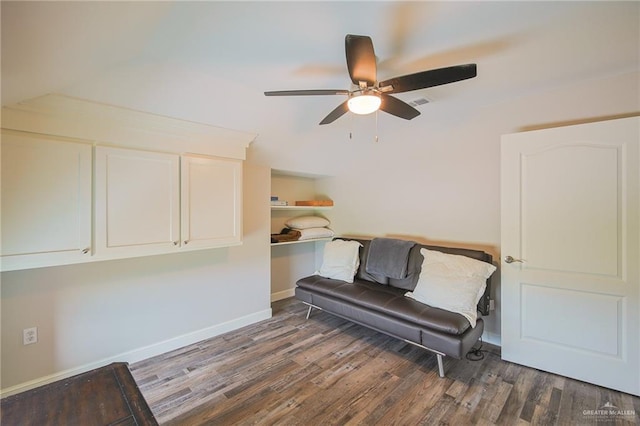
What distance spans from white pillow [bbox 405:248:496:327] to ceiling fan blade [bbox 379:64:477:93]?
1649mm

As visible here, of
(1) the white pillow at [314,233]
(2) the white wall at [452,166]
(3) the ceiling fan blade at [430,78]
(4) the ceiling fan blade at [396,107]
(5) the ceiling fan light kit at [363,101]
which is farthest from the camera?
(1) the white pillow at [314,233]

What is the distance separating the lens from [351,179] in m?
4.11

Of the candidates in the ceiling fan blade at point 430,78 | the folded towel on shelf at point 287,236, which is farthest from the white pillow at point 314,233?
the ceiling fan blade at point 430,78

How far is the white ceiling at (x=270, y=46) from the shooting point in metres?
1.14

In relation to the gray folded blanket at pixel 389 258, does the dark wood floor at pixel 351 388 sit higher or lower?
lower

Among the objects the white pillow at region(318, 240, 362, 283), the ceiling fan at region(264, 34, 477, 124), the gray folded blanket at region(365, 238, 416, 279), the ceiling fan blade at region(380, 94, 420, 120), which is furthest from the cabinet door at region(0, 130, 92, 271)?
the gray folded blanket at region(365, 238, 416, 279)

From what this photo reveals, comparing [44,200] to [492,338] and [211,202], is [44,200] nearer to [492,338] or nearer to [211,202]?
[211,202]

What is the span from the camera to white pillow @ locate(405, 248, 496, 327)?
91.4 inches

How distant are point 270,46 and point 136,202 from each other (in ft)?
5.27

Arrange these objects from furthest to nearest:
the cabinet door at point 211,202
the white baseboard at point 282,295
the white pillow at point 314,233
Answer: the white baseboard at point 282,295, the white pillow at point 314,233, the cabinet door at point 211,202

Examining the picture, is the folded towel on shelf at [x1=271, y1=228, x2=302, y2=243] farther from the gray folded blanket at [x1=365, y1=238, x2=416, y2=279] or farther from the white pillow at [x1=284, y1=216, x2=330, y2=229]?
the gray folded blanket at [x1=365, y1=238, x2=416, y2=279]

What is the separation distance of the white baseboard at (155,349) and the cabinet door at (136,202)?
3.27 ft

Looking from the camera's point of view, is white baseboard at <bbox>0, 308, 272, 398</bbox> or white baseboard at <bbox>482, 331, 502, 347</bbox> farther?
white baseboard at <bbox>482, 331, 502, 347</bbox>

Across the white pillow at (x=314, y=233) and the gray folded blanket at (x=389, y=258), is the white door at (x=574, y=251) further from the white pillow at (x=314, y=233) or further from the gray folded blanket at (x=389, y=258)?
the white pillow at (x=314, y=233)
